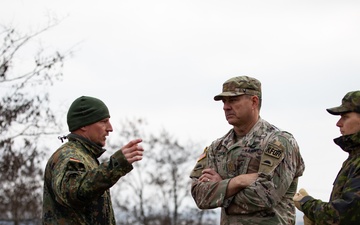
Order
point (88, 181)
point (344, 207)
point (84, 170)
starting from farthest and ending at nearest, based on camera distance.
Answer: point (84, 170) → point (88, 181) → point (344, 207)

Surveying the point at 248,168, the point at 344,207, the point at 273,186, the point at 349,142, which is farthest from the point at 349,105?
the point at 248,168

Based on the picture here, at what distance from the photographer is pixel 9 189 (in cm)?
2383

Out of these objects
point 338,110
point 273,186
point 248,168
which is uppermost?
point 338,110

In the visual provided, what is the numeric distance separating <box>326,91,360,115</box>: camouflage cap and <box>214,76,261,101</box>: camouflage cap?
1.07m

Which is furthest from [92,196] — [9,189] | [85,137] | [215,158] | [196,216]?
[196,216]

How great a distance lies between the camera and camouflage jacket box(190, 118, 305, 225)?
24.7ft

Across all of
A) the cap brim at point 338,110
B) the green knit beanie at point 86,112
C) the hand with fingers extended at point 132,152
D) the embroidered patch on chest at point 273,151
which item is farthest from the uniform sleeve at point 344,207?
the green knit beanie at point 86,112

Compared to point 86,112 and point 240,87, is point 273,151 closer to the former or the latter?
point 240,87

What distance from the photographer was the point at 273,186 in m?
7.55

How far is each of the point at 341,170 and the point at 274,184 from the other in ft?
2.58

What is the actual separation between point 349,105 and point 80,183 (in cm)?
217

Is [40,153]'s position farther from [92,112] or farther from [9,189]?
[92,112]

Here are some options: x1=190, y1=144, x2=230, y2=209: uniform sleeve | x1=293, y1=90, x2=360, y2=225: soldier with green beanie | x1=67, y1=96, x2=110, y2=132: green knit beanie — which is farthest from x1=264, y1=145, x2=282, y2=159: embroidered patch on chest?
x1=67, y1=96, x2=110, y2=132: green knit beanie

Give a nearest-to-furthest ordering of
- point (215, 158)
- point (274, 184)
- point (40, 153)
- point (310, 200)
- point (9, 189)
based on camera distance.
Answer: point (310, 200) < point (274, 184) < point (215, 158) < point (40, 153) < point (9, 189)
